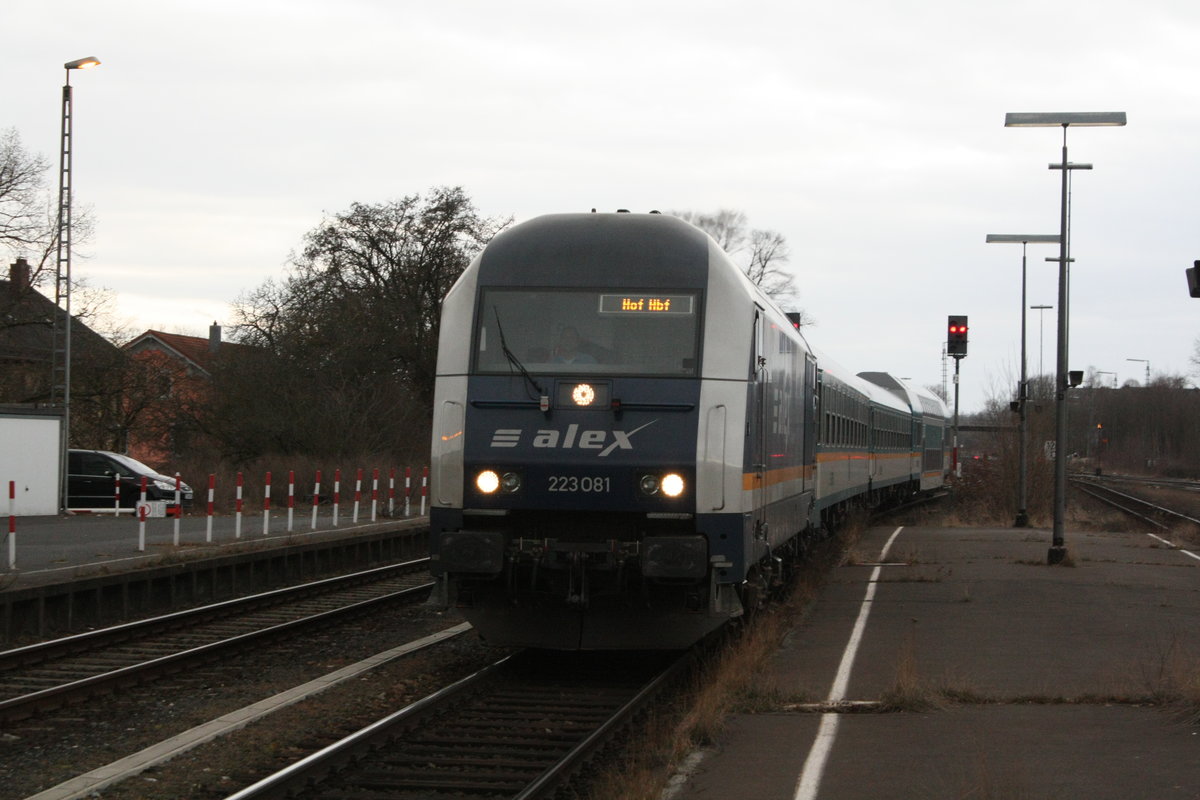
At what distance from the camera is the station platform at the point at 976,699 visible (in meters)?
6.88

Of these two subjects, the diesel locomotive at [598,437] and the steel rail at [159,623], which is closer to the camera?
the diesel locomotive at [598,437]

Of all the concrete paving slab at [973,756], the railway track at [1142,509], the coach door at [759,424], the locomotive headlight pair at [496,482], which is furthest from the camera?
the railway track at [1142,509]

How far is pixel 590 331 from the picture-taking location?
1030cm

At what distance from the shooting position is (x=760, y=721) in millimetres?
8516

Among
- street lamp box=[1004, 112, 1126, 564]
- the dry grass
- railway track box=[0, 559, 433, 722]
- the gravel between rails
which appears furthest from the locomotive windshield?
street lamp box=[1004, 112, 1126, 564]

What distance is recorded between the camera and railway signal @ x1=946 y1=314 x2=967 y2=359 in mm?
27500

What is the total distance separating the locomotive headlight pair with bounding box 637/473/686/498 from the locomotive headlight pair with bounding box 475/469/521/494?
90cm

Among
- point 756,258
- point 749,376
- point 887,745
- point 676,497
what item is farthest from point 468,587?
point 756,258

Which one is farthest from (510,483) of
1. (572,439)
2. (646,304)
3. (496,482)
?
(646,304)

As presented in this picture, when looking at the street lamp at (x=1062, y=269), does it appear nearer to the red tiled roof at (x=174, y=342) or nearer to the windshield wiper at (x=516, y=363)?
the windshield wiper at (x=516, y=363)

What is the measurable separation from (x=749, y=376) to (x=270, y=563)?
10.1m

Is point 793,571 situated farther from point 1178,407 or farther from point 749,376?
point 1178,407

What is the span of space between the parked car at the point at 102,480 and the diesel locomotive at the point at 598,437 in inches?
784

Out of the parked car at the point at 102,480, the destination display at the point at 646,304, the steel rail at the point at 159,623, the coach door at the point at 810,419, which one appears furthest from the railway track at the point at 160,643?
the parked car at the point at 102,480
